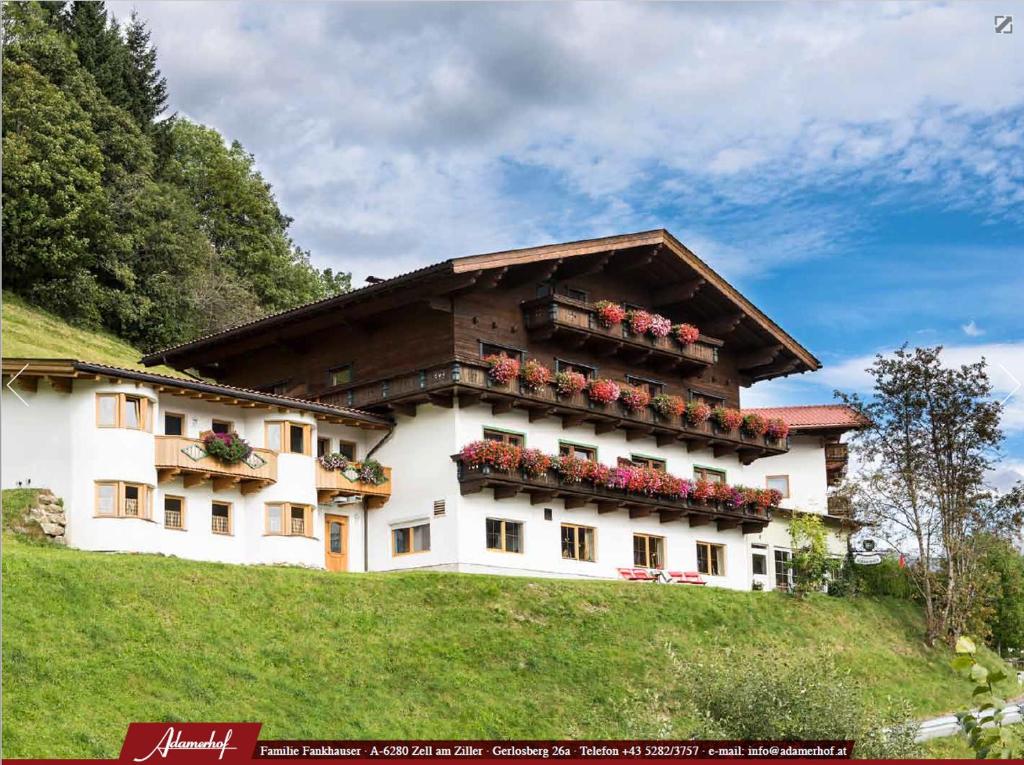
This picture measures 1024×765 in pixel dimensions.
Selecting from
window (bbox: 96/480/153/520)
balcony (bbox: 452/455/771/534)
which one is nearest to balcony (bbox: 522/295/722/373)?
balcony (bbox: 452/455/771/534)

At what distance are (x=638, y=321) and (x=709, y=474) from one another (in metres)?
6.94

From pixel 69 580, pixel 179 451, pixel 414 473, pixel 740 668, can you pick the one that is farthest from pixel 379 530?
pixel 740 668

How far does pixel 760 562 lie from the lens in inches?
2035

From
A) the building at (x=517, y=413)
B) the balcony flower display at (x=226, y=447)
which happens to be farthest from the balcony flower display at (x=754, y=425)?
the balcony flower display at (x=226, y=447)

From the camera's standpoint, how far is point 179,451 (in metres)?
37.8

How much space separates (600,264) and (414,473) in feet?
29.8

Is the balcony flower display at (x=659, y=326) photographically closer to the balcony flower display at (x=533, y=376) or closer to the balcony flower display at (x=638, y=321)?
the balcony flower display at (x=638, y=321)

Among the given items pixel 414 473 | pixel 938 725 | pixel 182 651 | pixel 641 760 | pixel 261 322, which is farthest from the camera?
pixel 261 322

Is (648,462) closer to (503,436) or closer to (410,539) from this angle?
(503,436)

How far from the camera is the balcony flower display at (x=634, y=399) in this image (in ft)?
150

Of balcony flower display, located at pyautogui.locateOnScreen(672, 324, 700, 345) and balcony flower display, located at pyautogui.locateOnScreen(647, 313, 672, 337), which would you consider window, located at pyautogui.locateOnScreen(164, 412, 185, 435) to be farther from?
balcony flower display, located at pyautogui.locateOnScreen(672, 324, 700, 345)

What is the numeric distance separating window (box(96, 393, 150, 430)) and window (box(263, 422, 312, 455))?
4.30 m

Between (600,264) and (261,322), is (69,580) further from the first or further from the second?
(600,264)

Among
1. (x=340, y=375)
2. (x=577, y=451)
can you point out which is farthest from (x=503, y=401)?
(x=340, y=375)
